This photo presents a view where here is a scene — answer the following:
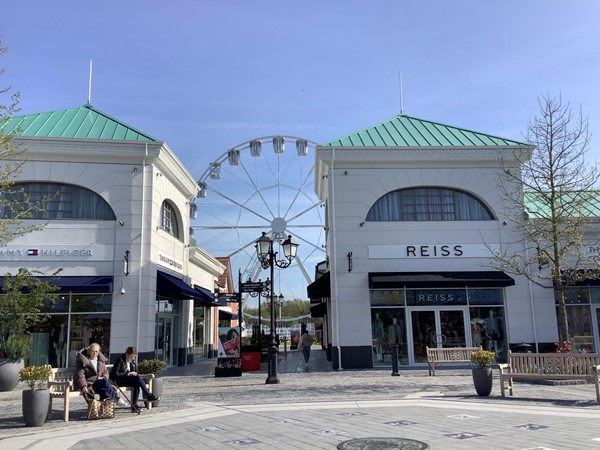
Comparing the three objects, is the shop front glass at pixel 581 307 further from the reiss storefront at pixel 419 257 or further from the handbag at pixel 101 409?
the handbag at pixel 101 409

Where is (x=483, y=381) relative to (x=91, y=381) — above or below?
below

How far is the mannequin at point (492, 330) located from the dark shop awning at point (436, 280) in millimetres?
1410

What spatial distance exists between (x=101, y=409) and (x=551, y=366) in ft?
31.5

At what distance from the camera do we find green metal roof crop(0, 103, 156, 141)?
19766 millimetres

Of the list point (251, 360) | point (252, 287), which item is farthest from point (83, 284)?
point (251, 360)

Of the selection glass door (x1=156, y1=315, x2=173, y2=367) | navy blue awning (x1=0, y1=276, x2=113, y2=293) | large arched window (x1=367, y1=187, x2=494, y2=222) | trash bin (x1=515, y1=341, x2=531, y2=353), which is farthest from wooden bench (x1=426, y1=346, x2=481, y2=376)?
navy blue awning (x1=0, y1=276, x2=113, y2=293)

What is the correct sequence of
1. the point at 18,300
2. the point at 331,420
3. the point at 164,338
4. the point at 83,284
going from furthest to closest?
the point at 164,338 → the point at 83,284 → the point at 18,300 → the point at 331,420

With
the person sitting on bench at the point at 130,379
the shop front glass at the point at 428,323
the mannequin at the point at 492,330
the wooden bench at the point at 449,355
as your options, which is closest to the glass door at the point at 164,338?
the shop front glass at the point at 428,323

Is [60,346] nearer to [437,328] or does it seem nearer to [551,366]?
[437,328]

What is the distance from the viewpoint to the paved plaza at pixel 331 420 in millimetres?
7141

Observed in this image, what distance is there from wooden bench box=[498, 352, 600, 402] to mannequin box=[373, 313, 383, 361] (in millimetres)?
7635

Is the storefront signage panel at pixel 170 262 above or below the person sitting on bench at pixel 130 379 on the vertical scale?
above

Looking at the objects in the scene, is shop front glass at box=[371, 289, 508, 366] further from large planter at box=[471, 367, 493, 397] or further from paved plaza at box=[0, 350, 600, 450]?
large planter at box=[471, 367, 493, 397]

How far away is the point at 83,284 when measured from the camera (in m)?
17.7
